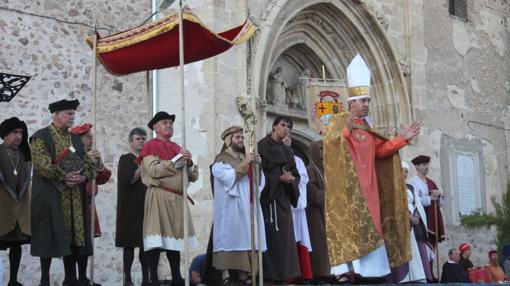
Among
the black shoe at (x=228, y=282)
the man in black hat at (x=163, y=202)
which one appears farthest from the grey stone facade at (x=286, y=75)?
the black shoe at (x=228, y=282)

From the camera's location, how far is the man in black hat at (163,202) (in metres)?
8.46

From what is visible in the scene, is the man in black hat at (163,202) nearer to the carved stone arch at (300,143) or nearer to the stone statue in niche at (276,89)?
the stone statue in niche at (276,89)

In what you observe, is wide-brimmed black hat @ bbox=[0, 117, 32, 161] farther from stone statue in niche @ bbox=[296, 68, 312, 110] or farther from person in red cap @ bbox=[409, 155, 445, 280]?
stone statue in niche @ bbox=[296, 68, 312, 110]

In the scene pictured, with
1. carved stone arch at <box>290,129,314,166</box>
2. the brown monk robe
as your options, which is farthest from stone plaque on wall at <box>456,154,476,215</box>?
the brown monk robe

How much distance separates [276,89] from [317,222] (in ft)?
14.8

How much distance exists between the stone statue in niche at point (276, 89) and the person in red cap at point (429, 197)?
11.4ft

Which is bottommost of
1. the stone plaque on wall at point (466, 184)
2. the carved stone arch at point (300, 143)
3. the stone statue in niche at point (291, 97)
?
the stone plaque on wall at point (466, 184)

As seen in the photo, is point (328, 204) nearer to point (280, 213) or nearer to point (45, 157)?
point (280, 213)

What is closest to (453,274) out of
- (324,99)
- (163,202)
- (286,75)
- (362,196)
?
(324,99)

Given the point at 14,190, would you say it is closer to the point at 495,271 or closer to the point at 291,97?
the point at 291,97

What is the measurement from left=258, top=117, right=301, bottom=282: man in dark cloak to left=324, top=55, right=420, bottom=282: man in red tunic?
143cm

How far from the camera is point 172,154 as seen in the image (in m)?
8.70

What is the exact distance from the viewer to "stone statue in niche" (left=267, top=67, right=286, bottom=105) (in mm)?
14350

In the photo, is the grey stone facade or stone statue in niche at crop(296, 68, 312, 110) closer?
the grey stone facade
